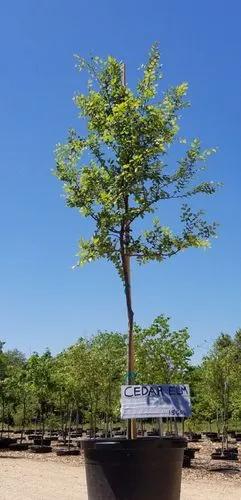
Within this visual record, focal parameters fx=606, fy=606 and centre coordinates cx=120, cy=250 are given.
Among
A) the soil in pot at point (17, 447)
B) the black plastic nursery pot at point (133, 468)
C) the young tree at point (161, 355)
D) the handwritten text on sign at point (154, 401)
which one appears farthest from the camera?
the soil in pot at point (17, 447)

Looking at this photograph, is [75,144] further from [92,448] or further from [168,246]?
[92,448]

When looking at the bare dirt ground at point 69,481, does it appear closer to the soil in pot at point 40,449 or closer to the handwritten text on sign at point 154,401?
the soil in pot at point 40,449

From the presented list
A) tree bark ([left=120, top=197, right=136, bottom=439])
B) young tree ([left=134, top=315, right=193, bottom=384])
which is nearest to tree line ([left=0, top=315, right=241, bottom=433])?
young tree ([left=134, top=315, right=193, bottom=384])

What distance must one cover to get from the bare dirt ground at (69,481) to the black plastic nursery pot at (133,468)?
13.5ft

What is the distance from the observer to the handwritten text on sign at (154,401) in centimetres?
514

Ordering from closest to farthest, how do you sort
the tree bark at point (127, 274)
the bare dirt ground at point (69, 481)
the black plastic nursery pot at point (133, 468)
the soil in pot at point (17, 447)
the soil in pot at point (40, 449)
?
1. the black plastic nursery pot at point (133, 468)
2. the tree bark at point (127, 274)
3. the bare dirt ground at point (69, 481)
4. the soil in pot at point (40, 449)
5. the soil in pot at point (17, 447)

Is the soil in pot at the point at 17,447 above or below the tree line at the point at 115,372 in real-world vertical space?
below

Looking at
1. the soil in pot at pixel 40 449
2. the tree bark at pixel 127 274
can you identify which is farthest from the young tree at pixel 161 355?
the tree bark at pixel 127 274

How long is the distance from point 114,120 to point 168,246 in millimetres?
1371

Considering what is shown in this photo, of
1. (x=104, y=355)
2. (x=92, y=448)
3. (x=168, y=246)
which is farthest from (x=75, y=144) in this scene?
(x=104, y=355)

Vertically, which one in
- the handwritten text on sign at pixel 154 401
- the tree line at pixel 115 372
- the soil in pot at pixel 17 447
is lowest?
the handwritten text on sign at pixel 154 401

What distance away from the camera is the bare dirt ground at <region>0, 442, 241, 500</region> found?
9.43 meters

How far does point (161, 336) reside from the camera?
16266mm

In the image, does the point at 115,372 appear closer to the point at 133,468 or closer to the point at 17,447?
the point at 17,447
